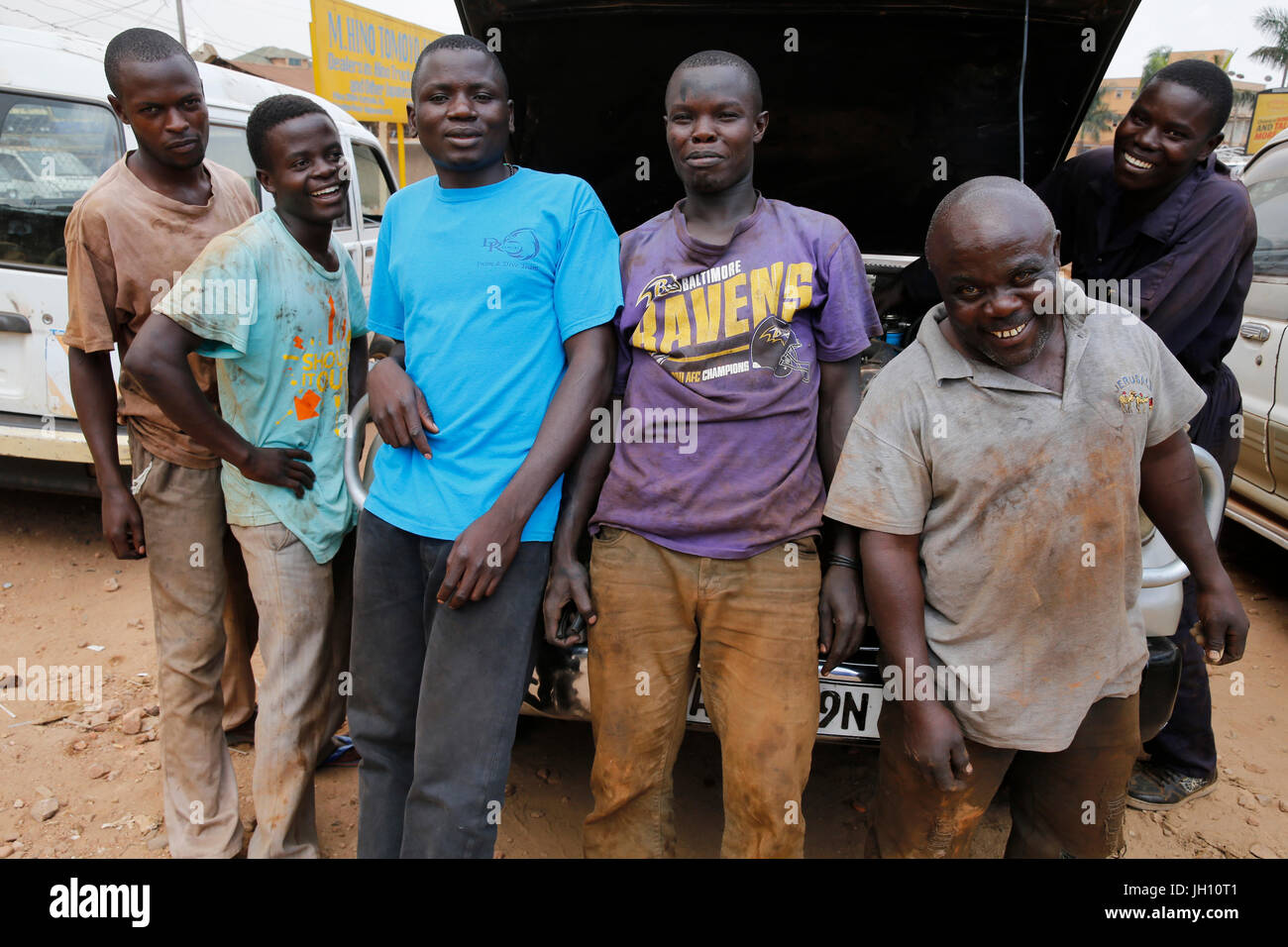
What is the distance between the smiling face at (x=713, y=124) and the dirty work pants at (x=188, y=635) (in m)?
1.41

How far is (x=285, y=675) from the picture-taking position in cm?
216

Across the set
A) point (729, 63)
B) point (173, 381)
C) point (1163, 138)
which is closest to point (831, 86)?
point (1163, 138)

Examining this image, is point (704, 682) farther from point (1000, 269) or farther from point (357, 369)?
point (357, 369)

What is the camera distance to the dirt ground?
2479mm

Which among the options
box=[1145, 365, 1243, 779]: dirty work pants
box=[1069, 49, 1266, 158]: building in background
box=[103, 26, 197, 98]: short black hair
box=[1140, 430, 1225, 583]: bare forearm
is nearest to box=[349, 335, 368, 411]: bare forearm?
box=[103, 26, 197, 98]: short black hair

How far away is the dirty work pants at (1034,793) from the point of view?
1792mm

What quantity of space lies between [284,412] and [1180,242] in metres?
2.32

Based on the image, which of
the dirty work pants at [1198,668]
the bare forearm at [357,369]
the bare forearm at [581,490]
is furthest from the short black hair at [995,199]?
the bare forearm at [357,369]

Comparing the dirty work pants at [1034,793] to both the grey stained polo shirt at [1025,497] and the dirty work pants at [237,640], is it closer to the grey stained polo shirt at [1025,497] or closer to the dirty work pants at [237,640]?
the grey stained polo shirt at [1025,497]

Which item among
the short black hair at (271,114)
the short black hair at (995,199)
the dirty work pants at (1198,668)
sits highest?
the short black hair at (271,114)

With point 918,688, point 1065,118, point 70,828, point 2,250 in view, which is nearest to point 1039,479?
point 918,688

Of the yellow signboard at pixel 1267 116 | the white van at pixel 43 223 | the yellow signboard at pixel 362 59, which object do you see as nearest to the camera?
the white van at pixel 43 223

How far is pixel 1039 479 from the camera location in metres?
1.63

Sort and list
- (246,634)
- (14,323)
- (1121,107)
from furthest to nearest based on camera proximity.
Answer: (1121,107) < (14,323) < (246,634)
